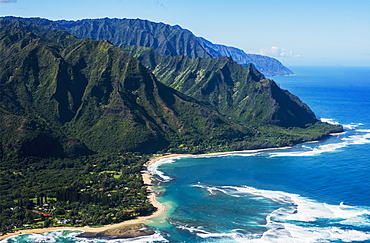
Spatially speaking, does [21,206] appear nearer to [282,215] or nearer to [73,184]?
[73,184]

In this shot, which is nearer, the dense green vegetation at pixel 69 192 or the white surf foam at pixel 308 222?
the white surf foam at pixel 308 222

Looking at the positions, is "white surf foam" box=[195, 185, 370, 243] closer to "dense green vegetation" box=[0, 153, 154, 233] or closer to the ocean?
the ocean

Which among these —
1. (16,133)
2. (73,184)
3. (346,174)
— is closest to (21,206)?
(73,184)

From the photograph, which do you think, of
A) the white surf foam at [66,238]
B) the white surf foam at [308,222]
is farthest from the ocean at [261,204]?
the white surf foam at [66,238]

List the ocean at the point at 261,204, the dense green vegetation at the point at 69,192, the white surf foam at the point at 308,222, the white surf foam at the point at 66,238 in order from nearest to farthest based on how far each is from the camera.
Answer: the white surf foam at the point at 66,238, the white surf foam at the point at 308,222, the ocean at the point at 261,204, the dense green vegetation at the point at 69,192

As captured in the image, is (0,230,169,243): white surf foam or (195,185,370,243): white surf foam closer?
(0,230,169,243): white surf foam

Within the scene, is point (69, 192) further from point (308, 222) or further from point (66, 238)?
point (308, 222)

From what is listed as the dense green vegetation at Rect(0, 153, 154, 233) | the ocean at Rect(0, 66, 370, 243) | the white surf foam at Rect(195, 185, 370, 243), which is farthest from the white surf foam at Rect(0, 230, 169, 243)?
the white surf foam at Rect(195, 185, 370, 243)

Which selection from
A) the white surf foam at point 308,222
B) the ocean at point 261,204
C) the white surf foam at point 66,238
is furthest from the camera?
the ocean at point 261,204

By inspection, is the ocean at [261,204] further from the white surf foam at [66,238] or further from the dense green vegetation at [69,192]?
the dense green vegetation at [69,192]
